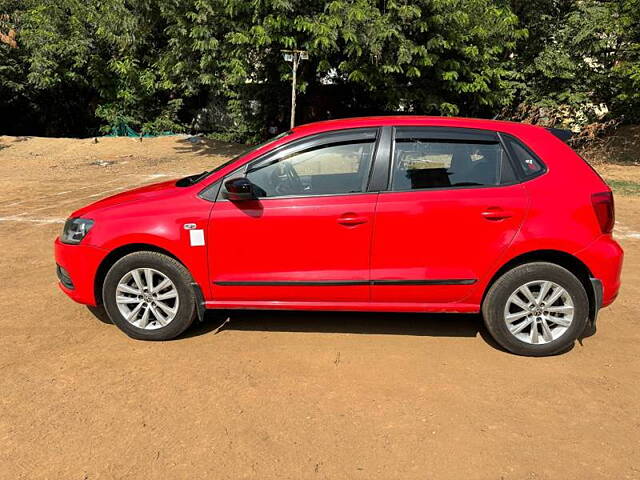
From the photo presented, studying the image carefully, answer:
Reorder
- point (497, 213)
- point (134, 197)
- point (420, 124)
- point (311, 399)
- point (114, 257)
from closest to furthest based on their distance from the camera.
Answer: point (311, 399) < point (497, 213) < point (420, 124) < point (114, 257) < point (134, 197)

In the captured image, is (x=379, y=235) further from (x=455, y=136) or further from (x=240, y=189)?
(x=240, y=189)

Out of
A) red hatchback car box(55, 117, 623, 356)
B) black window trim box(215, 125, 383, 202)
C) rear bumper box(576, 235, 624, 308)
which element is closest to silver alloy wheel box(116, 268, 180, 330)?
red hatchback car box(55, 117, 623, 356)

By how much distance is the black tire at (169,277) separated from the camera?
12.5ft

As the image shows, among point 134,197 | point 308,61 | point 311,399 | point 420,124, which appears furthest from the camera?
point 308,61

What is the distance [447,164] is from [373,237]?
0.77m

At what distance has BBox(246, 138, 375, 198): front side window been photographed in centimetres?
380

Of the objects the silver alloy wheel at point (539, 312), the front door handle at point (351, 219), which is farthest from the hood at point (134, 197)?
the silver alloy wheel at point (539, 312)

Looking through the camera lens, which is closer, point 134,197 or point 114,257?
point 114,257

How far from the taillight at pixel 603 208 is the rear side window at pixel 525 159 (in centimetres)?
42

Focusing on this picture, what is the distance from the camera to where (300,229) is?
146 inches

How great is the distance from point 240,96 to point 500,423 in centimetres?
1917

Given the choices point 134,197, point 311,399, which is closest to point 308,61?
point 134,197

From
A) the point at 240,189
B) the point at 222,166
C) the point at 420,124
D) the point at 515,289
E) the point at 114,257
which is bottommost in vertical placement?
the point at 515,289

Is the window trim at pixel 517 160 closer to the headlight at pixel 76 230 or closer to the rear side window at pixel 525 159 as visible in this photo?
the rear side window at pixel 525 159
